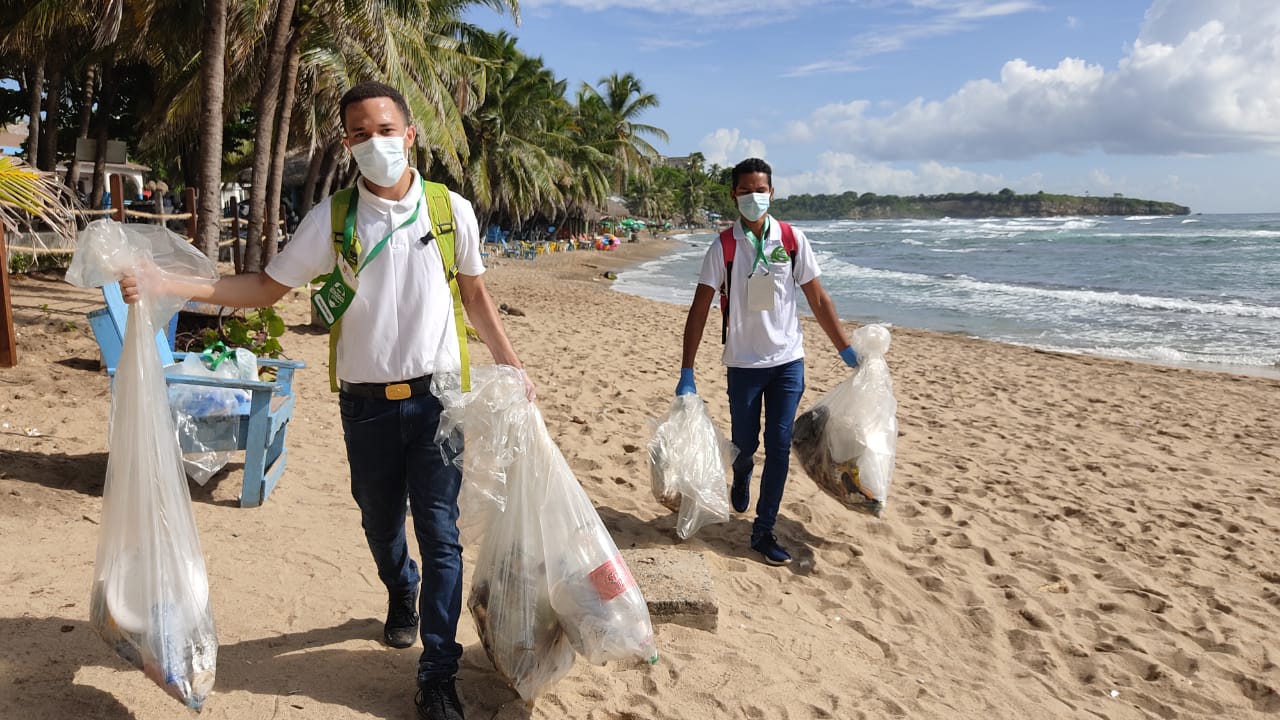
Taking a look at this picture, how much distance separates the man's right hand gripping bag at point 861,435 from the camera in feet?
12.4

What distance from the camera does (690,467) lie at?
379cm

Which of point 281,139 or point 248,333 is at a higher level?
point 281,139

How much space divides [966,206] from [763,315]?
153 meters

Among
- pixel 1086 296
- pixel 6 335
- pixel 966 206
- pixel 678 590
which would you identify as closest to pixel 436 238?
pixel 678 590

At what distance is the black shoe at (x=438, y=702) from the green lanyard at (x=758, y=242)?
82.5 inches

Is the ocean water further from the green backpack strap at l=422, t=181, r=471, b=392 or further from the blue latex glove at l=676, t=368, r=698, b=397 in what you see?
the green backpack strap at l=422, t=181, r=471, b=392

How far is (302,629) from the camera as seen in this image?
2.73m

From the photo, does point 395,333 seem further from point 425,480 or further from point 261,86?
point 261,86

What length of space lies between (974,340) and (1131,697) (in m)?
10.6

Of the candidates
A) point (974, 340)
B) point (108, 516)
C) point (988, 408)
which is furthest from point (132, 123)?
point (108, 516)

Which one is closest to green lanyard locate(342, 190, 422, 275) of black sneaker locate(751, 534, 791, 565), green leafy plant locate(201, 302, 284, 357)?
black sneaker locate(751, 534, 791, 565)

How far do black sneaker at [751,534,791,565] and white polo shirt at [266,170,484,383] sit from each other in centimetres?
210

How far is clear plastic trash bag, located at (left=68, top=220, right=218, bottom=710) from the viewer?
6.66 ft

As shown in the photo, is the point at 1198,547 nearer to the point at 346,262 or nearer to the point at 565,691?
the point at 565,691
